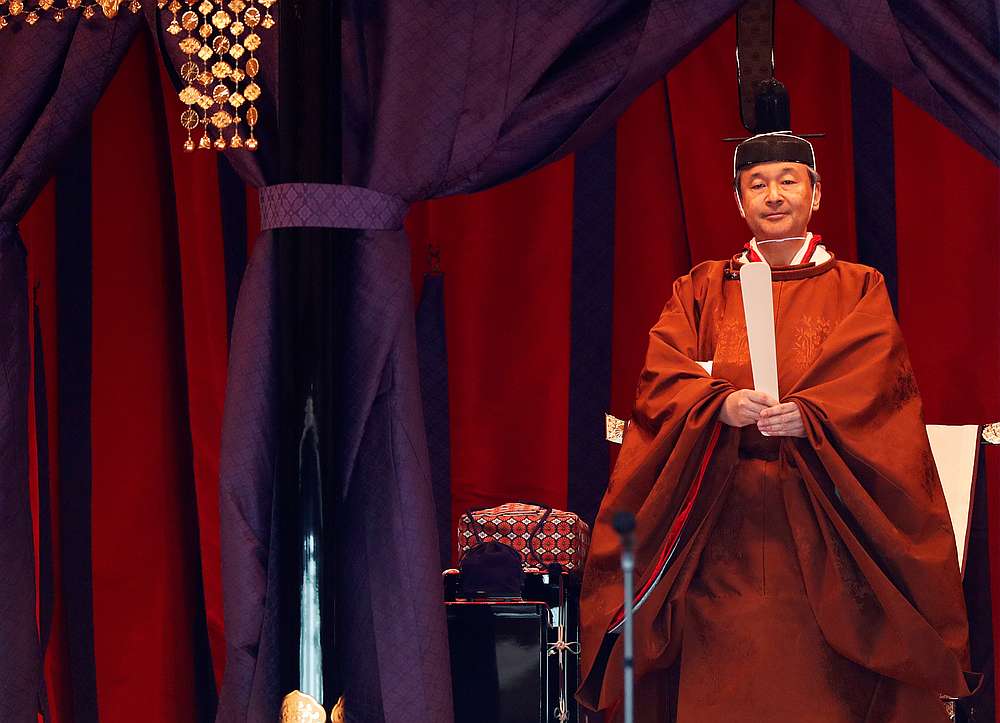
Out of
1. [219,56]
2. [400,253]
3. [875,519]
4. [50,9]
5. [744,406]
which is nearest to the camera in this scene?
[875,519]

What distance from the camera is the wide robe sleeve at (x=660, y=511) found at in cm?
318

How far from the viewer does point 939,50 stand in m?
3.10

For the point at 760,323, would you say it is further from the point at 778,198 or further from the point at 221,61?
the point at 221,61

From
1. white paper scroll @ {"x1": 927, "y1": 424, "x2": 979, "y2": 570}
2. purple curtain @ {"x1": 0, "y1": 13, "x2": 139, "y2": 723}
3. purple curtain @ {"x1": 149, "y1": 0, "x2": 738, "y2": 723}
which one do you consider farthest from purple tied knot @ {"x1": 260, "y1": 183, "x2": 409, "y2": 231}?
white paper scroll @ {"x1": 927, "y1": 424, "x2": 979, "y2": 570}

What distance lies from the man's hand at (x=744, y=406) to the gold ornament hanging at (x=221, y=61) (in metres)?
1.29

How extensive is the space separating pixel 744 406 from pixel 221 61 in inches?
59.6

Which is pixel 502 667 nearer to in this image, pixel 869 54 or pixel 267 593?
pixel 267 593

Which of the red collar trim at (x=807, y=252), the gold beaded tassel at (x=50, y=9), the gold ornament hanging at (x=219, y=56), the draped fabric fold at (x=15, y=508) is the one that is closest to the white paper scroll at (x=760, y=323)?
the red collar trim at (x=807, y=252)

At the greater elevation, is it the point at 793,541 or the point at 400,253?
the point at 400,253

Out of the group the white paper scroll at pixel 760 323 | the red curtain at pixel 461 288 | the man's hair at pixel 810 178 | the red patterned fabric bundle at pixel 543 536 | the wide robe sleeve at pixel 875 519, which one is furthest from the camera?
the red curtain at pixel 461 288

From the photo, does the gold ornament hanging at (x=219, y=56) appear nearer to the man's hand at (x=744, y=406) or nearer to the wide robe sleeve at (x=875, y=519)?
the man's hand at (x=744, y=406)

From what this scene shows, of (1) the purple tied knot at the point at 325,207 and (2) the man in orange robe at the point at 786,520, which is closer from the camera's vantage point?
(2) the man in orange robe at the point at 786,520

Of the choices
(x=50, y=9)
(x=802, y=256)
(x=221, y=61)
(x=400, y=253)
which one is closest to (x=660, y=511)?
(x=802, y=256)

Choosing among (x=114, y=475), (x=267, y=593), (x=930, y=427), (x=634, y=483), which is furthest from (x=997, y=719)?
(x=114, y=475)
